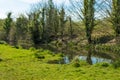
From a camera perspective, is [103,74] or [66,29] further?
[66,29]

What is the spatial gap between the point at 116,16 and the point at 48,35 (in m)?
56.7

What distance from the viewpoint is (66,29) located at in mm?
111062

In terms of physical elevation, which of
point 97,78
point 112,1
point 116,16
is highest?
point 112,1

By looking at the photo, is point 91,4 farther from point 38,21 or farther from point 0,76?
point 0,76

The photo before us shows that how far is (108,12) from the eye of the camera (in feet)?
153

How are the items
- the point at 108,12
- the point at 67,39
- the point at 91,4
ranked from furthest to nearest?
the point at 67,39, the point at 91,4, the point at 108,12

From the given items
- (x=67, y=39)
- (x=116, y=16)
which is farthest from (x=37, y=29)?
(x=116, y=16)

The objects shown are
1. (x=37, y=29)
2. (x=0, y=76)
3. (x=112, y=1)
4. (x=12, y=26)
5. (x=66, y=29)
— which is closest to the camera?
(x=0, y=76)

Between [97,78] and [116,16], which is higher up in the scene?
[116,16]

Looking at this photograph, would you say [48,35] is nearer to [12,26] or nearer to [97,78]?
[12,26]

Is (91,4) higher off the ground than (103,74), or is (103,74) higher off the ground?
(91,4)

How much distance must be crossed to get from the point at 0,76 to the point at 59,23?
80732 millimetres

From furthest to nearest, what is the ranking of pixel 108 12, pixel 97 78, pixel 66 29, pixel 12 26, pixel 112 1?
pixel 12 26 < pixel 66 29 < pixel 112 1 < pixel 108 12 < pixel 97 78

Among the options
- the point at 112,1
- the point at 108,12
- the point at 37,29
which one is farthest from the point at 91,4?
the point at 37,29
